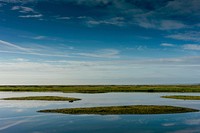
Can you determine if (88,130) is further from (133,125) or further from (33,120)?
(33,120)

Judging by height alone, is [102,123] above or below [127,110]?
below

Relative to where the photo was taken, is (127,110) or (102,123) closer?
(102,123)

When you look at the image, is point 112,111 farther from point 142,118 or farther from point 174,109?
point 174,109

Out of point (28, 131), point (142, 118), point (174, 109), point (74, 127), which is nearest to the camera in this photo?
point (28, 131)

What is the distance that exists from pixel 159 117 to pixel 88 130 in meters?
9.41

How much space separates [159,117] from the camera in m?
29.6

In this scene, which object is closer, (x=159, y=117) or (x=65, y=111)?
(x=159, y=117)

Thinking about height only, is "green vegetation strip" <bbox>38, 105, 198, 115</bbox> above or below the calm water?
above

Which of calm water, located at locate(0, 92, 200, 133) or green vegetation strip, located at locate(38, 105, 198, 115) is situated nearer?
calm water, located at locate(0, 92, 200, 133)

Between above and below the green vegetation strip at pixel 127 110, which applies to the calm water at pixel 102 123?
below

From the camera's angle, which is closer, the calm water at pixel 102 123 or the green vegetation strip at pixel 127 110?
the calm water at pixel 102 123

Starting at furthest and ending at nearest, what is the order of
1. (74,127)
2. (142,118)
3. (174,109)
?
1. (174,109)
2. (142,118)
3. (74,127)

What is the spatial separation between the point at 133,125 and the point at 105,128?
2.70 m

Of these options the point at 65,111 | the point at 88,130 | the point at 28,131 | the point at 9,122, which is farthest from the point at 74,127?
the point at 65,111
